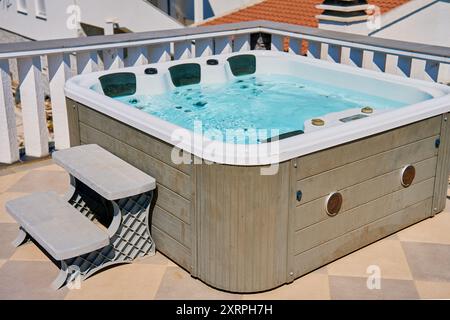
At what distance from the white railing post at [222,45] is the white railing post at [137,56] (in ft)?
2.26

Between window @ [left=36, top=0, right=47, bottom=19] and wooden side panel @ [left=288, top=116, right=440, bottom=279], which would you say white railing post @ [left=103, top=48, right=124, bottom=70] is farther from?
window @ [left=36, top=0, right=47, bottom=19]

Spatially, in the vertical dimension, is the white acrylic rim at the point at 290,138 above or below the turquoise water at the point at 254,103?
above

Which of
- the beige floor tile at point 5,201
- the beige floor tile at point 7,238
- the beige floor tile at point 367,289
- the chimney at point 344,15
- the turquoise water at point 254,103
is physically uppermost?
the chimney at point 344,15

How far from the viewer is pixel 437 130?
3.28m

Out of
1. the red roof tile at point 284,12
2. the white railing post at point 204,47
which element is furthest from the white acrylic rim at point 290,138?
the red roof tile at point 284,12

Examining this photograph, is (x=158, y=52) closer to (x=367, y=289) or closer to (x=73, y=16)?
(x=367, y=289)

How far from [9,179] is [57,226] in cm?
132

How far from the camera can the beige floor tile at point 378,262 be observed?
2.89 meters

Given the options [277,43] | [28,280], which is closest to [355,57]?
[277,43]

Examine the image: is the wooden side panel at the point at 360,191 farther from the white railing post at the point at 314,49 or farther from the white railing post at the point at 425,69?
the white railing post at the point at 314,49

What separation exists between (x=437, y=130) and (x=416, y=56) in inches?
35.7

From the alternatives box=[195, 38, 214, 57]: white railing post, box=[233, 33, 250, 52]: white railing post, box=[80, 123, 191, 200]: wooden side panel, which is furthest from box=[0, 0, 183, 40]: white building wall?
box=[80, 123, 191, 200]: wooden side panel

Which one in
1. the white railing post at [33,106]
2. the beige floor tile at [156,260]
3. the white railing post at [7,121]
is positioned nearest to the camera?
the beige floor tile at [156,260]
